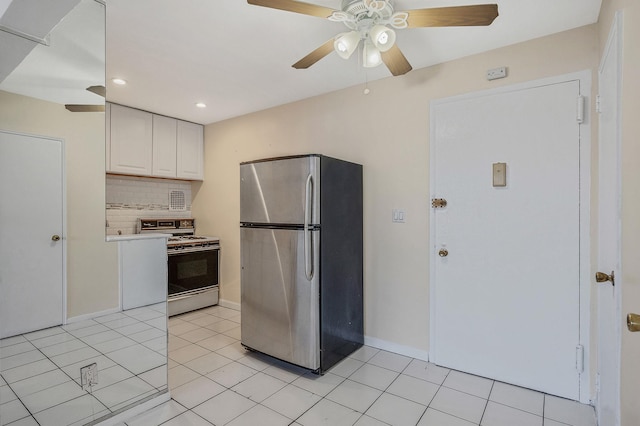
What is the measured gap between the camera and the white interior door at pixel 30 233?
1.67 metres

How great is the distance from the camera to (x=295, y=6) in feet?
5.12

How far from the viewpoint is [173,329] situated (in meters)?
3.37

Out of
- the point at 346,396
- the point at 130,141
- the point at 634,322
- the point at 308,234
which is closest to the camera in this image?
the point at 634,322

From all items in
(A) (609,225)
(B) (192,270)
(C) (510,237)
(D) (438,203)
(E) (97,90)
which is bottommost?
(B) (192,270)

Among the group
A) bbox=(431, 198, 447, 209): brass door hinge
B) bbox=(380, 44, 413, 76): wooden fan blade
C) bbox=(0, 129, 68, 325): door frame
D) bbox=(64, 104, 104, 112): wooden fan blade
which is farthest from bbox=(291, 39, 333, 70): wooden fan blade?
bbox=(0, 129, 68, 325): door frame

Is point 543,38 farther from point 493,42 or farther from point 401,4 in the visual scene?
point 401,4

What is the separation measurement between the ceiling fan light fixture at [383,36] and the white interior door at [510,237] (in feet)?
3.22

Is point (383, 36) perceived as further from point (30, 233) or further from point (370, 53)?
point (30, 233)

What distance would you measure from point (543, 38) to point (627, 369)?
6.86 ft

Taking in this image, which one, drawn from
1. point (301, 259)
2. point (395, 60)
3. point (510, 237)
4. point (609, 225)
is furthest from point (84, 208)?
point (609, 225)

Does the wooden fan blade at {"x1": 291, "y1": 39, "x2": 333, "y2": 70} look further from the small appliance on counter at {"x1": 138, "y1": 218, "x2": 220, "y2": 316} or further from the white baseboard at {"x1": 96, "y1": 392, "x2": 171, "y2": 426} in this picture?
the small appliance on counter at {"x1": 138, "y1": 218, "x2": 220, "y2": 316}

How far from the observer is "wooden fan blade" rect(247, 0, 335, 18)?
1518mm

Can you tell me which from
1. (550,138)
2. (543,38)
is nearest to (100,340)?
(550,138)

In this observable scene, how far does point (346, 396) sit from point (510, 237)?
1.63 meters
